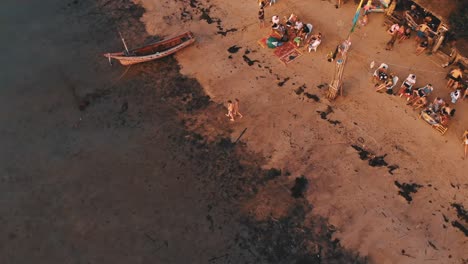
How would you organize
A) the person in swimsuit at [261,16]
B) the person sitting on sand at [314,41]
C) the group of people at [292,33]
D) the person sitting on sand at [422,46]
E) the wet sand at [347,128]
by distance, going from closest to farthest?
the wet sand at [347,128] < the person sitting on sand at [422,46] < the person sitting on sand at [314,41] < the group of people at [292,33] < the person in swimsuit at [261,16]

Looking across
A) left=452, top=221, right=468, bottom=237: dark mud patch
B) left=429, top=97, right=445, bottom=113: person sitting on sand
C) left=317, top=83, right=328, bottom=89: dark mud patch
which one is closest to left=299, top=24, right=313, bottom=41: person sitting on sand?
left=317, top=83, right=328, bottom=89: dark mud patch

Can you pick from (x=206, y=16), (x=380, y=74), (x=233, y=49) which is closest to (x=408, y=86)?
(x=380, y=74)

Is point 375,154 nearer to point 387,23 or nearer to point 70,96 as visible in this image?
point 387,23

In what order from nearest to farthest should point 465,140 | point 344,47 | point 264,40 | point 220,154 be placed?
point 465,140 → point 220,154 → point 344,47 → point 264,40

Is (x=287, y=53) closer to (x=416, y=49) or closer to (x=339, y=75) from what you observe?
(x=339, y=75)

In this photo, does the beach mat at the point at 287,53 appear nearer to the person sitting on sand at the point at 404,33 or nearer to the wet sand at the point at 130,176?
the wet sand at the point at 130,176

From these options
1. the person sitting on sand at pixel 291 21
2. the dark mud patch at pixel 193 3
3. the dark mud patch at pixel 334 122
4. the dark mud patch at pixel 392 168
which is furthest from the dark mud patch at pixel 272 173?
the dark mud patch at pixel 193 3
